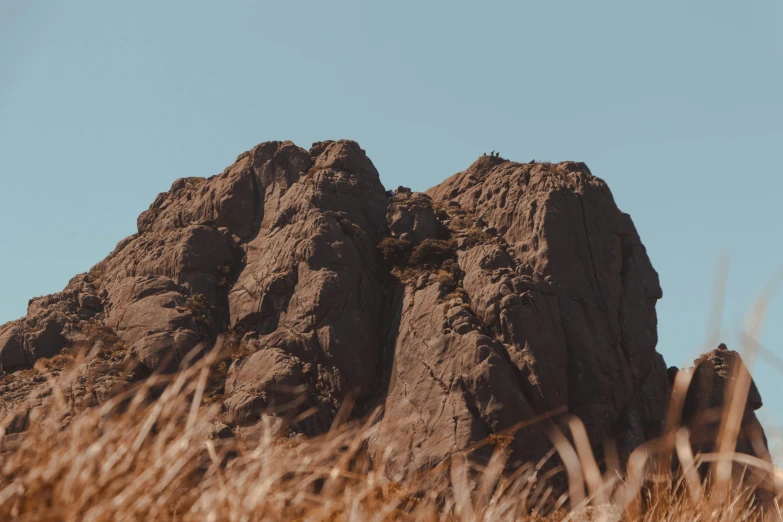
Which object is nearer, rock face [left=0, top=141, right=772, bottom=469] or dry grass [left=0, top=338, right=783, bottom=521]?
dry grass [left=0, top=338, right=783, bottom=521]

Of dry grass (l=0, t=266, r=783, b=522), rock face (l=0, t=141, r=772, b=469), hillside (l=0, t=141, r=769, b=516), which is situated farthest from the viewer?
rock face (l=0, t=141, r=772, b=469)

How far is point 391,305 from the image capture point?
5541cm

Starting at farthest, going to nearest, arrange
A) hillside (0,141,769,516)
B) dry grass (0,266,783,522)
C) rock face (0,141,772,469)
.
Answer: rock face (0,141,772,469), hillside (0,141,769,516), dry grass (0,266,783,522)

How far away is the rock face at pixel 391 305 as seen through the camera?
48.3m

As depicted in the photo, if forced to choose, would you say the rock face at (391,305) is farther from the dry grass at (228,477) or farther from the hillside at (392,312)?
the dry grass at (228,477)

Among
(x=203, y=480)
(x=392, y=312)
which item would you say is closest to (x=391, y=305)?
(x=392, y=312)

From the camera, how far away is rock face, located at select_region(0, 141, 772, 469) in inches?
1901

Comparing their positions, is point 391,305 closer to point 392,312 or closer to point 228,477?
point 392,312

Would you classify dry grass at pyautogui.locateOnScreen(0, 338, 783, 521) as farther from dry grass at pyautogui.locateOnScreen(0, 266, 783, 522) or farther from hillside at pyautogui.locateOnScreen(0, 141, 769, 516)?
hillside at pyautogui.locateOnScreen(0, 141, 769, 516)

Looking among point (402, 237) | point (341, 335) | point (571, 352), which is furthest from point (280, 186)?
point (571, 352)

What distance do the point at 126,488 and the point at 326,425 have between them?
42.8 m

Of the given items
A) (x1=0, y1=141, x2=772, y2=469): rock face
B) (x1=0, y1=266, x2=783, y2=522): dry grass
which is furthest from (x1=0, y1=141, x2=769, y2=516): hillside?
(x1=0, y1=266, x2=783, y2=522): dry grass

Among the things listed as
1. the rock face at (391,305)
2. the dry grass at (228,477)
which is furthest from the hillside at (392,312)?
the dry grass at (228,477)

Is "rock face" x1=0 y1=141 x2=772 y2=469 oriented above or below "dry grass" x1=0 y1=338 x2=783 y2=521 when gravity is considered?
above
